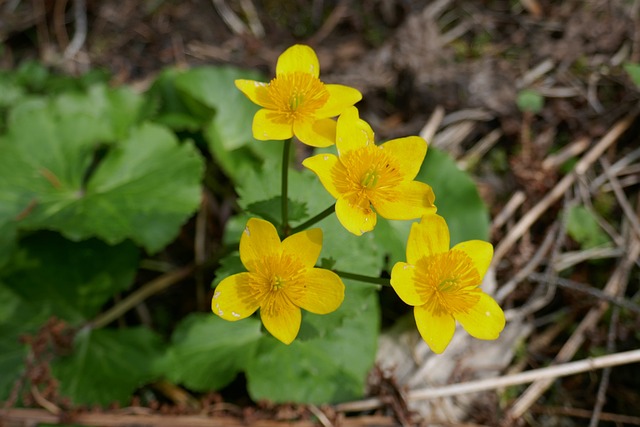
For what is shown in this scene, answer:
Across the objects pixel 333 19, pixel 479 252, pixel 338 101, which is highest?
pixel 338 101

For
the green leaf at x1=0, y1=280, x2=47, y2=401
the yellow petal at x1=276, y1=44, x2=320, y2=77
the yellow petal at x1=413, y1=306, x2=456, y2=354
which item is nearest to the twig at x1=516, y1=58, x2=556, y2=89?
the yellow petal at x1=276, y1=44, x2=320, y2=77

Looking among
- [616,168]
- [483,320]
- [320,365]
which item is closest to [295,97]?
[483,320]

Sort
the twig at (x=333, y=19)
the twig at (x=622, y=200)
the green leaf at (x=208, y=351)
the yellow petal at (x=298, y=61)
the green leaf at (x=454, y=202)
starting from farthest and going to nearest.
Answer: the twig at (x=333, y=19)
the twig at (x=622, y=200)
the green leaf at (x=454, y=202)
the green leaf at (x=208, y=351)
the yellow petal at (x=298, y=61)

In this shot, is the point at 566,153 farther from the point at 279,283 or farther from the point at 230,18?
the point at 230,18

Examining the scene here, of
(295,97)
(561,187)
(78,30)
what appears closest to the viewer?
(295,97)

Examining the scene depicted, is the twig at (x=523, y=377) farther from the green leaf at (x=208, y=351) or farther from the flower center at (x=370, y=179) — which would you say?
the flower center at (x=370, y=179)

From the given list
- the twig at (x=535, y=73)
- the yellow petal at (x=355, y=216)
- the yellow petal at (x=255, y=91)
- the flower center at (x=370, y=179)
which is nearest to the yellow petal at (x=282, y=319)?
the yellow petal at (x=355, y=216)
